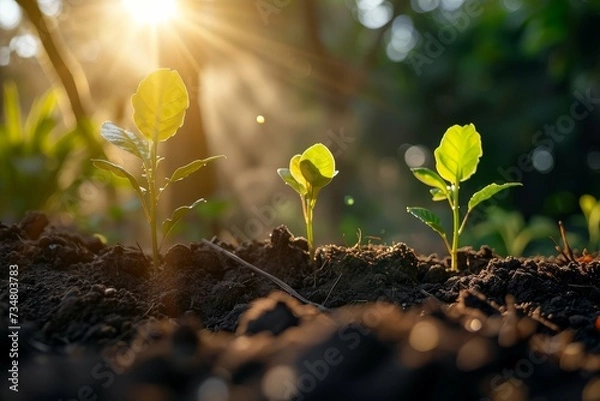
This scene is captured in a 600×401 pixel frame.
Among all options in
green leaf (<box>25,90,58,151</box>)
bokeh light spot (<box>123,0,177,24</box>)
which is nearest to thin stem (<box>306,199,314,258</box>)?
bokeh light spot (<box>123,0,177,24</box>)

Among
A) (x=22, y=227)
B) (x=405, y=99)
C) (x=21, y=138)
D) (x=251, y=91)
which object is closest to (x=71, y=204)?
(x=21, y=138)

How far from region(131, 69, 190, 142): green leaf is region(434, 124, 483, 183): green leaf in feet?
2.38

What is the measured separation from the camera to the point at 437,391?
0.89 metres

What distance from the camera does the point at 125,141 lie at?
173 centimetres

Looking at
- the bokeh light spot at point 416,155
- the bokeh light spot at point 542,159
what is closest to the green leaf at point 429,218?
the bokeh light spot at point 542,159

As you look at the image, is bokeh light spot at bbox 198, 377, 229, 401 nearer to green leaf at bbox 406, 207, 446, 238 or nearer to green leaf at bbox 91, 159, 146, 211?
green leaf at bbox 91, 159, 146, 211

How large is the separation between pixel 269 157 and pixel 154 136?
47.4 feet

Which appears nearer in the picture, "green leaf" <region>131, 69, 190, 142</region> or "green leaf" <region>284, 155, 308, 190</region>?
"green leaf" <region>131, 69, 190, 142</region>

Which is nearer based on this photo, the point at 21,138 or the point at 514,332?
the point at 514,332

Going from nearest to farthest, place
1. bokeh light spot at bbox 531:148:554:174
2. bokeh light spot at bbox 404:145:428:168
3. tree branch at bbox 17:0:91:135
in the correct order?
tree branch at bbox 17:0:91:135 → bokeh light spot at bbox 531:148:554:174 → bokeh light spot at bbox 404:145:428:168

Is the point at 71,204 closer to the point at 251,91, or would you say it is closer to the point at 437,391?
the point at 437,391

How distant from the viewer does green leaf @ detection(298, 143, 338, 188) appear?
5.72 feet

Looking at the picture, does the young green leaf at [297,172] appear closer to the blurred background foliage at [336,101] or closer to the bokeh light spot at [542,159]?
the blurred background foliage at [336,101]

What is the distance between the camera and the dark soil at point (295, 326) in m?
0.90
